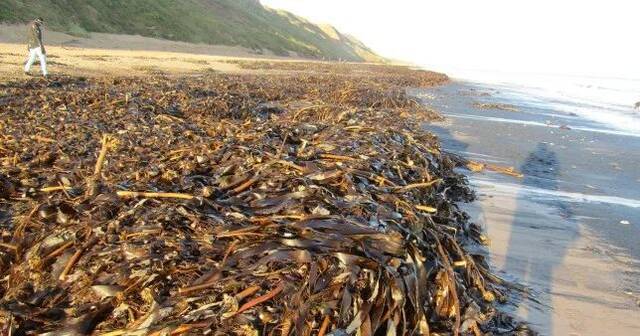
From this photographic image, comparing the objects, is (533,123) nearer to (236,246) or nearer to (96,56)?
(236,246)

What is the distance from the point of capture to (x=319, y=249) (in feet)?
6.89

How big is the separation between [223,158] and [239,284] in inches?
62.0

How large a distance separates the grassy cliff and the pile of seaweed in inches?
867

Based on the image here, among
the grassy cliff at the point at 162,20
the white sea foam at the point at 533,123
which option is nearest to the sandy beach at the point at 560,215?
the white sea foam at the point at 533,123

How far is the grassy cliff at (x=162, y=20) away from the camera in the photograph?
25.5m

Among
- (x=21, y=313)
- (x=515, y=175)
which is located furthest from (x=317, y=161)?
(x=515, y=175)

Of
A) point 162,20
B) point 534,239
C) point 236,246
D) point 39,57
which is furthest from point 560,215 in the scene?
point 162,20

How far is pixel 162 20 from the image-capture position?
3619 centimetres

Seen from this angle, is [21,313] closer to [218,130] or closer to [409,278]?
[409,278]

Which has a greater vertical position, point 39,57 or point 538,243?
point 39,57

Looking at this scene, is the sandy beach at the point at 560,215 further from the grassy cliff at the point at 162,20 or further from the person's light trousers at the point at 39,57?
the grassy cliff at the point at 162,20

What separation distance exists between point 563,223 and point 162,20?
3577 cm

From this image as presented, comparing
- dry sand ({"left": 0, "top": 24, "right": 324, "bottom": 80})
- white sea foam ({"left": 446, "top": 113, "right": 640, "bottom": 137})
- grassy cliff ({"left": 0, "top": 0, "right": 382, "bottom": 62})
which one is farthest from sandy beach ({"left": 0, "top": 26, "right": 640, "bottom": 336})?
grassy cliff ({"left": 0, "top": 0, "right": 382, "bottom": 62})

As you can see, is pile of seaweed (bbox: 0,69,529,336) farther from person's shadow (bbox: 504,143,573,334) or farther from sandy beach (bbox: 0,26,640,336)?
sandy beach (bbox: 0,26,640,336)
